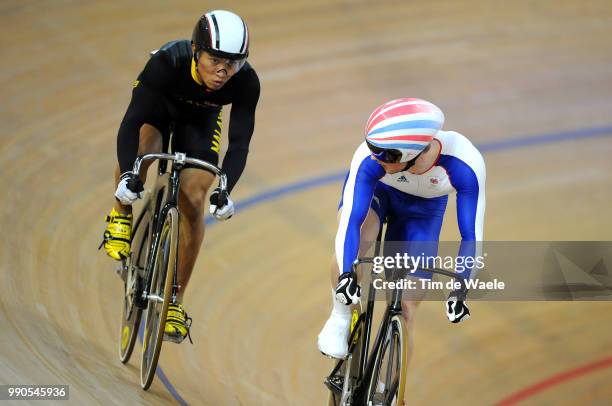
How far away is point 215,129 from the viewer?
409 centimetres

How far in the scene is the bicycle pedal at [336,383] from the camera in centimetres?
363

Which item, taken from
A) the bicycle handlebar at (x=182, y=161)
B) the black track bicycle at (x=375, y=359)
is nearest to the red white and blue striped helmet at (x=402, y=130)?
the black track bicycle at (x=375, y=359)

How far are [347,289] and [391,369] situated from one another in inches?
13.5

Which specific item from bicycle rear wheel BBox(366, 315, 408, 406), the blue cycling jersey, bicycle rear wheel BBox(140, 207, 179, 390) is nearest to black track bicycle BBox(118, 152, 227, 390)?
bicycle rear wheel BBox(140, 207, 179, 390)

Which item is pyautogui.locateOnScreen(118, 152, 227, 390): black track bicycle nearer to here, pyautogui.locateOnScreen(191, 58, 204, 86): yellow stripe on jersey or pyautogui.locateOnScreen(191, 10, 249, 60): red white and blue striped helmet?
pyautogui.locateOnScreen(191, 58, 204, 86): yellow stripe on jersey

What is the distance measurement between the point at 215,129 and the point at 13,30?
11.3 ft

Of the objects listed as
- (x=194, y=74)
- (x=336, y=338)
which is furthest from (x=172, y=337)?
(x=194, y=74)

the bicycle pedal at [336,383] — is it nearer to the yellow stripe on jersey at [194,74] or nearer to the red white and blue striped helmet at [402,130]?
the red white and blue striped helmet at [402,130]

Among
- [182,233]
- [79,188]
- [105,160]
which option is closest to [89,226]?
[79,188]

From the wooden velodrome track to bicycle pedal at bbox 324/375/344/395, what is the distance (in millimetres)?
627

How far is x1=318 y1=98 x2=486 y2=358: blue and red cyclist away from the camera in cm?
325

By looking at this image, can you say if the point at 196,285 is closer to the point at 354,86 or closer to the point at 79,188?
the point at 79,188

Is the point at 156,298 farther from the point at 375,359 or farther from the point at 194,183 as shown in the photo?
the point at 375,359

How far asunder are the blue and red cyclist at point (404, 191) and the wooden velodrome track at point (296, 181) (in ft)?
Result: 3.13
